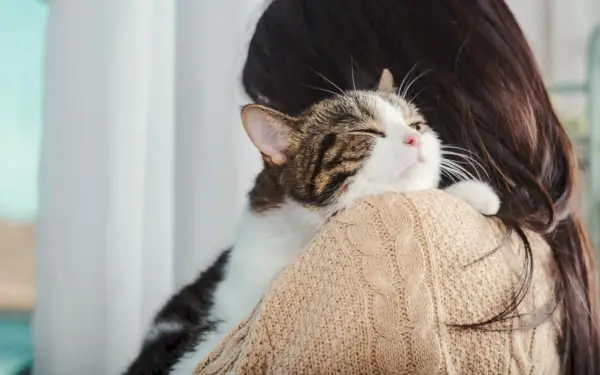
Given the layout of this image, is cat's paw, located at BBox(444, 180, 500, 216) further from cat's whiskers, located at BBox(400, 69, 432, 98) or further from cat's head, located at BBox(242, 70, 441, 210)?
cat's whiskers, located at BBox(400, 69, 432, 98)

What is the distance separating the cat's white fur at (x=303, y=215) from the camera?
724mm

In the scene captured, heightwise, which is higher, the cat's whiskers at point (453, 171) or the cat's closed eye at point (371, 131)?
the cat's closed eye at point (371, 131)

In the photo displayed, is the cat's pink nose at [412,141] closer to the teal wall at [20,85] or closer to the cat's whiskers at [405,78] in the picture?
the cat's whiskers at [405,78]

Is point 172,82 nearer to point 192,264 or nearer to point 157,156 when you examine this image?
point 157,156

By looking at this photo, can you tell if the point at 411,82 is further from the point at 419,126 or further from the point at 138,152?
the point at 138,152

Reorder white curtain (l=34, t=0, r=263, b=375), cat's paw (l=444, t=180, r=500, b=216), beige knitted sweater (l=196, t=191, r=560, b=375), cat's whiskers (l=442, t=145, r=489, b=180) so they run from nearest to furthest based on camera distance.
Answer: beige knitted sweater (l=196, t=191, r=560, b=375), cat's paw (l=444, t=180, r=500, b=216), cat's whiskers (l=442, t=145, r=489, b=180), white curtain (l=34, t=0, r=263, b=375)

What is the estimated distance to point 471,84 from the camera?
0.82 m

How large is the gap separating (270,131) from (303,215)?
106mm

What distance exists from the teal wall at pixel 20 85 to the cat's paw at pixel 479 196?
2.58 feet

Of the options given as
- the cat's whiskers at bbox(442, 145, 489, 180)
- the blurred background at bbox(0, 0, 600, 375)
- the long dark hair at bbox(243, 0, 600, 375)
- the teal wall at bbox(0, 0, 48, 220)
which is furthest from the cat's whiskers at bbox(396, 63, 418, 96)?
the teal wall at bbox(0, 0, 48, 220)

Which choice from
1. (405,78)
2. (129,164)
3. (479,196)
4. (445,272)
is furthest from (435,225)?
(129,164)

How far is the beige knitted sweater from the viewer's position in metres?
0.51

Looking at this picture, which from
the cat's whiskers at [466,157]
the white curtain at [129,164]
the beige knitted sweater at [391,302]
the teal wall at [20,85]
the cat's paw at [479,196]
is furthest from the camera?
the teal wall at [20,85]

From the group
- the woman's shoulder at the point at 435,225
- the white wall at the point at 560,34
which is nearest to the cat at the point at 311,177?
the woman's shoulder at the point at 435,225
